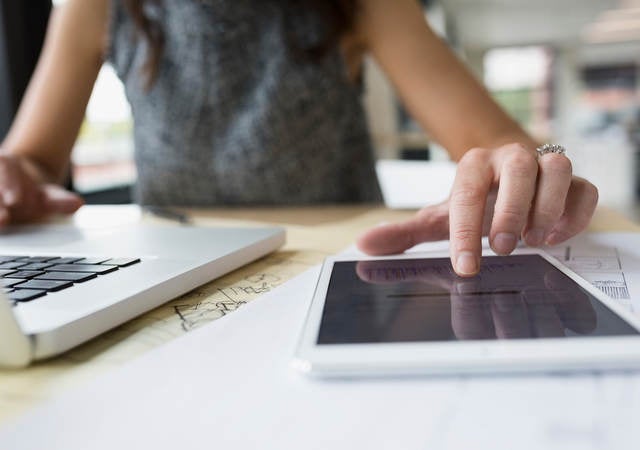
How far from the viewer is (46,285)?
0.31m

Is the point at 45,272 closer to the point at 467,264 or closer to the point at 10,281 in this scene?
the point at 10,281

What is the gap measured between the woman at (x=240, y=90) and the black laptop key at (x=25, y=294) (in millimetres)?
435

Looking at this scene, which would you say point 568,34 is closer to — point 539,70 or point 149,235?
point 539,70

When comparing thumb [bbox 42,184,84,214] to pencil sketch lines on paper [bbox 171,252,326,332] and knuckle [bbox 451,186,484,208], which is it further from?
knuckle [bbox 451,186,484,208]

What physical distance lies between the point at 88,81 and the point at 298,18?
0.34 metres

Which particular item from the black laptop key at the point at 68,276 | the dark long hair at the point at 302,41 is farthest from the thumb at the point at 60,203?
the black laptop key at the point at 68,276

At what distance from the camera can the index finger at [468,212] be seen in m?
0.33

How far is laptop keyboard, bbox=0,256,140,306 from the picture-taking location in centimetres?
30

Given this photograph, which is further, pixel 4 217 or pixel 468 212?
pixel 4 217

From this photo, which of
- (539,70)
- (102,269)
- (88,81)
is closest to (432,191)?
(88,81)

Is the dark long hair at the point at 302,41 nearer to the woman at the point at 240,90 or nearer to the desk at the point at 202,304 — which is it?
the woman at the point at 240,90

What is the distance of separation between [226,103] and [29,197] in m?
0.29

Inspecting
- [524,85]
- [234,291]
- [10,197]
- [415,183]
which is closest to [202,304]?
[234,291]

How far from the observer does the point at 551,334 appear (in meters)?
0.23
